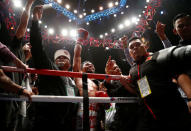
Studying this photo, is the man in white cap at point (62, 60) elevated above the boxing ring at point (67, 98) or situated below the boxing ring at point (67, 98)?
above

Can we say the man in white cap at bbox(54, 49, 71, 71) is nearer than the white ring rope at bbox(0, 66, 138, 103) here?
No

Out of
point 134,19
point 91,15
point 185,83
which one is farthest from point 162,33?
point 91,15

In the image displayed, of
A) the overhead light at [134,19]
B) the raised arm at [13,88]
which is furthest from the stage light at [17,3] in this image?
the overhead light at [134,19]

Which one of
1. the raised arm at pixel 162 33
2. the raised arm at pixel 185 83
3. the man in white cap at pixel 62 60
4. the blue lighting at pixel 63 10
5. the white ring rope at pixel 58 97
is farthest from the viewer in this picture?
the blue lighting at pixel 63 10

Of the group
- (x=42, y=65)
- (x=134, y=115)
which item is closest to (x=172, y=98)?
(x=134, y=115)

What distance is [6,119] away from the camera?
145 cm

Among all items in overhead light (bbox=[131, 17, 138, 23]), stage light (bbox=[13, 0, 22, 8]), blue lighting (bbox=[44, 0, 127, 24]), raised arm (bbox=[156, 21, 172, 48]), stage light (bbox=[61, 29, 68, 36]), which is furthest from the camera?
stage light (bbox=[61, 29, 68, 36])

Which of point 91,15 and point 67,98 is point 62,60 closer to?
point 67,98

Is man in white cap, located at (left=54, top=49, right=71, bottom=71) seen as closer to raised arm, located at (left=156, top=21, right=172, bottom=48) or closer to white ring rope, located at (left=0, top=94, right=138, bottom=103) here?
white ring rope, located at (left=0, top=94, right=138, bottom=103)

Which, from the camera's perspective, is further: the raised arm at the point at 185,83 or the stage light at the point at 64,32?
the stage light at the point at 64,32

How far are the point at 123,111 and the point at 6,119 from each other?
53.2 inches

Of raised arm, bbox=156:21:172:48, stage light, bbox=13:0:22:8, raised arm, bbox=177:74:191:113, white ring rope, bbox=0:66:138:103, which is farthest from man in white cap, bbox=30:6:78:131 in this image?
stage light, bbox=13:0:22:8

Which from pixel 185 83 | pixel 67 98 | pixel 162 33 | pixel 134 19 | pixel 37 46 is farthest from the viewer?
pixel 134 19

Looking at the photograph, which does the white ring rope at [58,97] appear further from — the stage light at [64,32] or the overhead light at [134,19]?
the stage light at [64,32]
